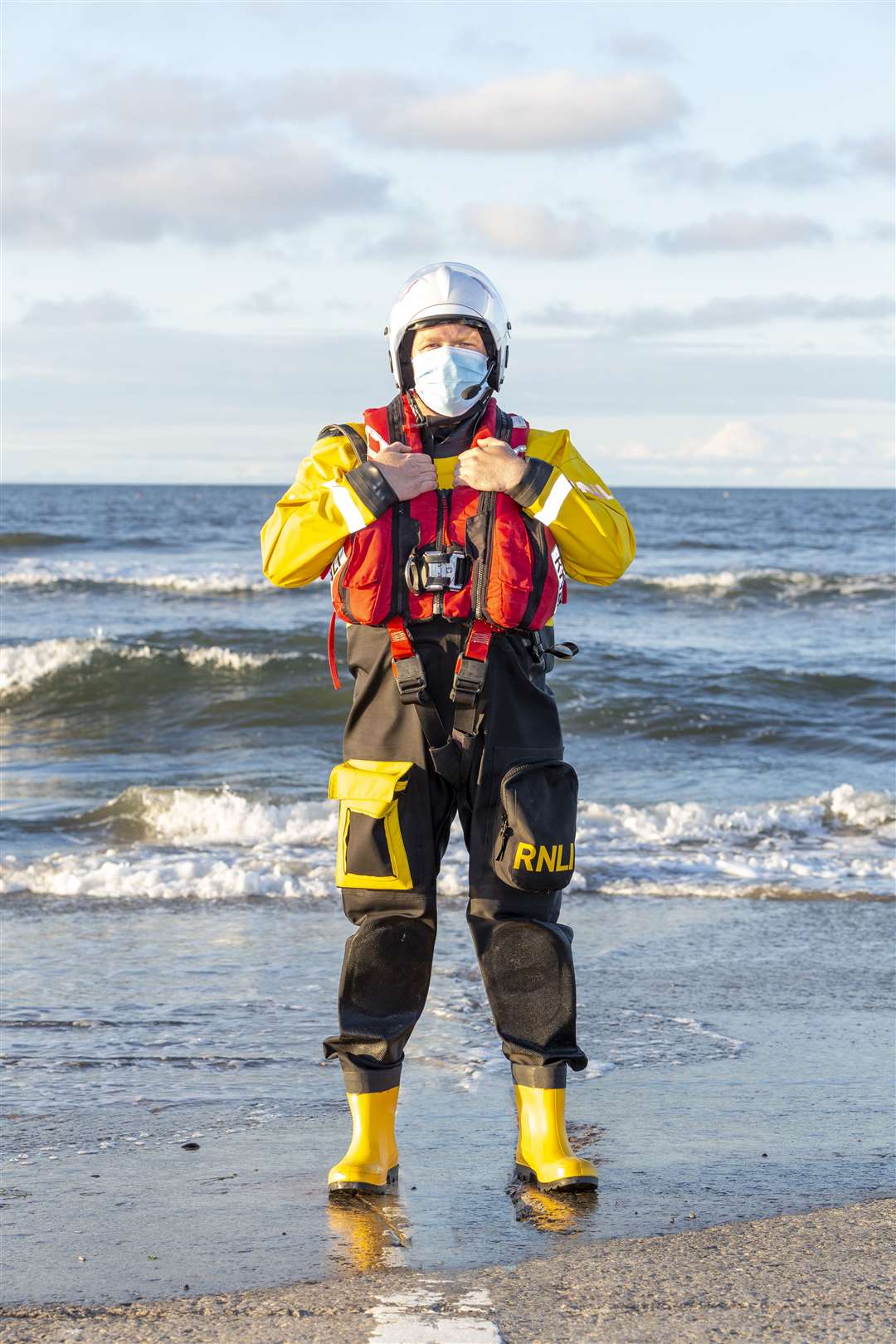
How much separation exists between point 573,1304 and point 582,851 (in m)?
4.84

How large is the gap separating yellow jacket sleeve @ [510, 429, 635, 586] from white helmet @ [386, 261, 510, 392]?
225 millimetres

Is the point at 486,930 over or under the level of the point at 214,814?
over

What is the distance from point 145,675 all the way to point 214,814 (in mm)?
6314

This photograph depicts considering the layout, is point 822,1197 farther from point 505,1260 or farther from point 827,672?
point 827,672

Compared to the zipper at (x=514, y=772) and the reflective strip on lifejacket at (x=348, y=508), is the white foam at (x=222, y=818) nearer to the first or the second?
the zipper at (x=514, y=772)

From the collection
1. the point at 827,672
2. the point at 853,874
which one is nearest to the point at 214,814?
the point at 853,874

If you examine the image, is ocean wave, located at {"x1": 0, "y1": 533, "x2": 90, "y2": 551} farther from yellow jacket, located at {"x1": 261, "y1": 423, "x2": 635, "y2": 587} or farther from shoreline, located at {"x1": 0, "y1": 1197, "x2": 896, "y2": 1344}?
shoreline, located at {"x1": 0, "y1": 1197, "x2": 896, "y2": 1344}

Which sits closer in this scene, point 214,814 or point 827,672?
point 214,814

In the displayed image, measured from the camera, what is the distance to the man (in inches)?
120

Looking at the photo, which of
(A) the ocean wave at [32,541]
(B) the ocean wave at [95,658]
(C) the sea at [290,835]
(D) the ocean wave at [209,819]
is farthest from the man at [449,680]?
(A) the ocean wave at [32,541]

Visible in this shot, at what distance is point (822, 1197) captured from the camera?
9.73ft

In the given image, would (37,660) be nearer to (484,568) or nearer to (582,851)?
(582,851)

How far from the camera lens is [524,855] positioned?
120 inches

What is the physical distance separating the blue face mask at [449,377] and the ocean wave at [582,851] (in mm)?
3445
